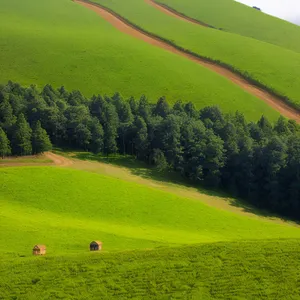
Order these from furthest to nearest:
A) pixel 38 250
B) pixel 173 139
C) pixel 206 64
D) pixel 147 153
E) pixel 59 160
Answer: pixel 206 64
pixel 147 153
pixel 173 139
pixel 59 160
pixel 38 250

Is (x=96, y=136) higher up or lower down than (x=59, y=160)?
higher up

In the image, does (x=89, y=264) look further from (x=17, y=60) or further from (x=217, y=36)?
(x=217, y=36)

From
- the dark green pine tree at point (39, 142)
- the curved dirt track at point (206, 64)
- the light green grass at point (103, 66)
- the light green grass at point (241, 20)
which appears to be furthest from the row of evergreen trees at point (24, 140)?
the light green grass at point (241, 20)

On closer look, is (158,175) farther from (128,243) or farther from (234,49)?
(234,49)

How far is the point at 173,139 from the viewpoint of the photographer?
245ft

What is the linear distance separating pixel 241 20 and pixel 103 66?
2706 inches

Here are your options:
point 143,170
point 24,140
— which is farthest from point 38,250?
point 143,170

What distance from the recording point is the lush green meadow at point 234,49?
377 ft

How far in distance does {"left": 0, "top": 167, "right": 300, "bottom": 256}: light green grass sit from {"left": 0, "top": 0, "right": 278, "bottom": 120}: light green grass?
148 ft

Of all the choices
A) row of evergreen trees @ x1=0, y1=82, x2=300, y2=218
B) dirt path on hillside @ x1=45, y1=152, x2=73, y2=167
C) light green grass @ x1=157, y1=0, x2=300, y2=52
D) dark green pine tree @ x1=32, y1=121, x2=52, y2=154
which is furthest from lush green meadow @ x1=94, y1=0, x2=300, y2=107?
dark green pine tree @ x1=32, y1=121, x2=52, y2=154

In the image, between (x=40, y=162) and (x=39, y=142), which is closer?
(x=40, y=162)

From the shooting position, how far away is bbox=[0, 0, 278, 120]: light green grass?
103 meters

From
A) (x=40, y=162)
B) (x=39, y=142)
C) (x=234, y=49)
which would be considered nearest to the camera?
(x=40, y=162)

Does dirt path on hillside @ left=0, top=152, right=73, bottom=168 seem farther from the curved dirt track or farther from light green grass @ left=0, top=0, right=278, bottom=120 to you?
the curved dirt track
